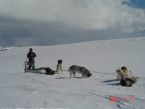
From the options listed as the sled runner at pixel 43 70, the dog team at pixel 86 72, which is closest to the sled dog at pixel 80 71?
the dog team at pixel 86 72

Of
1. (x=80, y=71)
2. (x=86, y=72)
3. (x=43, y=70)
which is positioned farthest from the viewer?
(x=43, y=70)

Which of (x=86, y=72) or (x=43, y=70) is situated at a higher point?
(x=43, y=70)

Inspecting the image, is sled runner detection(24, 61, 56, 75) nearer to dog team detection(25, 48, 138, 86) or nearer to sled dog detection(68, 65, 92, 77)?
dog team detection(25, 48, 138, 86)

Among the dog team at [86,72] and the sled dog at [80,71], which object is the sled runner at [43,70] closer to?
the dog team at [86,72]

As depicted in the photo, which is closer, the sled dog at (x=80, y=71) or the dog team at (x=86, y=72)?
the dog team at (x=86, y=72)

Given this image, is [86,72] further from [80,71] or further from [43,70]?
[43,70]

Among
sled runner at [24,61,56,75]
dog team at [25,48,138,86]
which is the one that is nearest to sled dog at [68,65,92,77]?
dog team at [25,48,138,86]

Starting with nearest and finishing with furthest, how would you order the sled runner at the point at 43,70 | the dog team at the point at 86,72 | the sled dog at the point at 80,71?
the dog team at the point at 86,72
the sled dog at the point at 80,71
the sled runner at the point at 43,70

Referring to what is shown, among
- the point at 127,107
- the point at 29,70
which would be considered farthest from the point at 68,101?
the point at 29,70

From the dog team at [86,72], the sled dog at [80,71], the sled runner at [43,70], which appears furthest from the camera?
the sled runner at [43,70]

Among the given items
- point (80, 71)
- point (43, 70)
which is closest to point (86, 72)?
point (80, 71)

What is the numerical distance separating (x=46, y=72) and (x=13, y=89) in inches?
273

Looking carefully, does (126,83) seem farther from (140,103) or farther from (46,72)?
(46,72)

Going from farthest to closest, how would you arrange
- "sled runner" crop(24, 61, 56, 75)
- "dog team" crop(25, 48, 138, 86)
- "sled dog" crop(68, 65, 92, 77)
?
"sled runner" crop(24, 61, 56, 75) → "sled dog" crop(68, 65, 92, 77) → "dog team" crop(25, 48, 138, 86)
